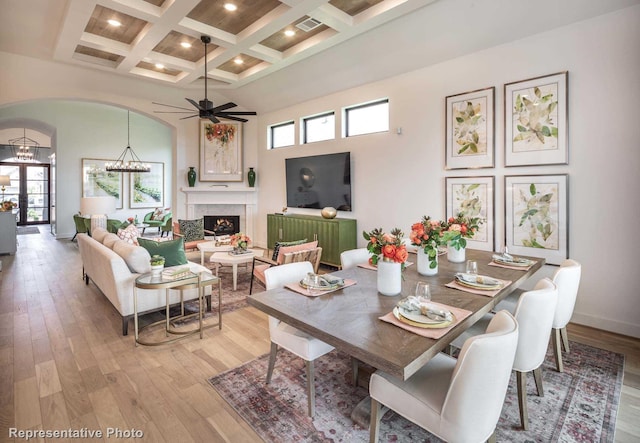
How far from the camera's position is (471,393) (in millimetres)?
1284

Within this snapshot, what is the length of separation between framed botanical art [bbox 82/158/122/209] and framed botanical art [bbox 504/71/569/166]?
1041 cm

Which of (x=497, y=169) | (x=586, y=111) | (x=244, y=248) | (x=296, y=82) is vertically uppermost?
(x=296, y=82)

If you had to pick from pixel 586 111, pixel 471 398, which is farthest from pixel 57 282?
pixel 586 111

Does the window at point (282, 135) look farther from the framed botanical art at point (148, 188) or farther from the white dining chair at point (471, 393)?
the white dining chair at point (471, 393)

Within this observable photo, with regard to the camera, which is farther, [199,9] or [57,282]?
[57,282]

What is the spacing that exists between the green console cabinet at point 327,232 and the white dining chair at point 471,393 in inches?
159

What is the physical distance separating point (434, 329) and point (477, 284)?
834 millimetres

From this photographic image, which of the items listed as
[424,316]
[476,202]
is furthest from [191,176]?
[424,316]

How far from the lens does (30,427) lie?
1.95m

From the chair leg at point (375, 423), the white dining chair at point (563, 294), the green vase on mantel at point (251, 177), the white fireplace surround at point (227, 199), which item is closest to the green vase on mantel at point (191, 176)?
the white fireplace surround at point (227, 199)

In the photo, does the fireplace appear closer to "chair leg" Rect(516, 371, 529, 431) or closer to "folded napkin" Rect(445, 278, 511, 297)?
"folded napkin" Rect(445, 278, 511, 297)

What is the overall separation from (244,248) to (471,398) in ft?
13.3

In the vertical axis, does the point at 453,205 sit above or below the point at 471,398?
above

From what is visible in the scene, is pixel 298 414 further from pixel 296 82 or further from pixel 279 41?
pixel 296 82
